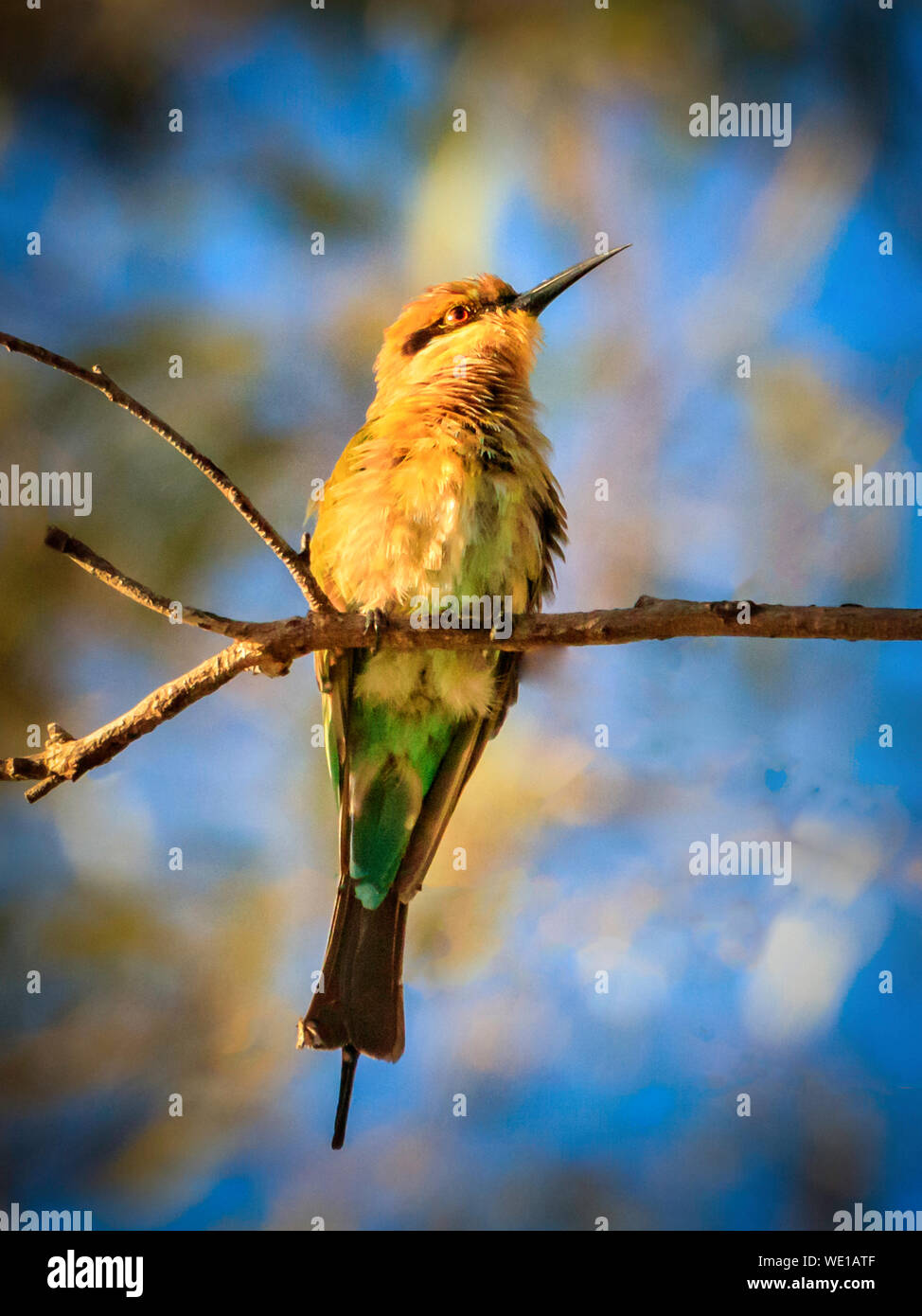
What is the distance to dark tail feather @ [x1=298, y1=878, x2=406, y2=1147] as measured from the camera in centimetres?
240

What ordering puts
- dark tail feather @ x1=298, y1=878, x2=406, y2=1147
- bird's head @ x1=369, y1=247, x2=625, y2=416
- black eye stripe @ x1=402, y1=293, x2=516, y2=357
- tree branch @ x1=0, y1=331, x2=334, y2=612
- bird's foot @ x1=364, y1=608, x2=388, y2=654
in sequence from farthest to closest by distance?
black eye stripe @ x1=402, y1=293, x2=516, y2=357, bird's head @ x1=369, y1=247, x2=625, y2=416, dark tail feather @ x1=298, y1=878, x2=406, y2=1147, bird's foot @ x1=364, y1=608, x2=388, y2=654, tree branch @ x1=0, y1=331, x2=334, y2=612

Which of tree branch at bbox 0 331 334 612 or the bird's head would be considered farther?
the bird's head

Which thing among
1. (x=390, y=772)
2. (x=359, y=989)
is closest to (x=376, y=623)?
A: (x=390, y=772)

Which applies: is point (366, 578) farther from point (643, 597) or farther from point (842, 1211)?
point (842, 1211)

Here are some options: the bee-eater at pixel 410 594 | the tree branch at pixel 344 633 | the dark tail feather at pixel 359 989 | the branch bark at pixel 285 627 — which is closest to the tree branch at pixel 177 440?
the branch bark at pixel 285 627

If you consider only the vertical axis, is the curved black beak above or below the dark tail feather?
above

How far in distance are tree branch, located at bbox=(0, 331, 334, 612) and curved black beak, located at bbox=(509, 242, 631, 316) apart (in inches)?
46.2

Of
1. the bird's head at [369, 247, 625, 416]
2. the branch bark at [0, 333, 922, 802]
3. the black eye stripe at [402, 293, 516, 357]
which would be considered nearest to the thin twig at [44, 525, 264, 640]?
the branch bark at [0, 333, 922, 802]

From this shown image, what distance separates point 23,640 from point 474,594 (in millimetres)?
1313

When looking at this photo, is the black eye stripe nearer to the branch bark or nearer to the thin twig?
the branch bark

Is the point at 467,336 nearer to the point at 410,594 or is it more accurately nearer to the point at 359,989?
the point at 410,594

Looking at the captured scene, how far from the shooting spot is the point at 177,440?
190cm

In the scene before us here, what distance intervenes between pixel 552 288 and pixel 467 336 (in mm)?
265

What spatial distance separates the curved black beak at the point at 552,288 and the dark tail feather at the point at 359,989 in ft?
4.59
